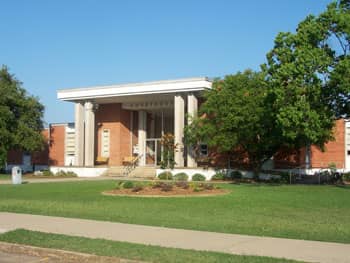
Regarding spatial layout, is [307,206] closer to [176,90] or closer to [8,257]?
[8,257]

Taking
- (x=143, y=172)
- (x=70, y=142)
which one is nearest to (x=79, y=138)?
(x=70, y=142)

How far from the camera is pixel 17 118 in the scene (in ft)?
154

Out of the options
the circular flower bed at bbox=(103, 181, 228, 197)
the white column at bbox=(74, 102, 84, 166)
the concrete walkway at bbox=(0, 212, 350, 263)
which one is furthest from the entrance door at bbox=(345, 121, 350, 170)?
the concrete walkway at bbox=(0, 212, 350, 263)

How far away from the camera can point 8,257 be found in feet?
32.5

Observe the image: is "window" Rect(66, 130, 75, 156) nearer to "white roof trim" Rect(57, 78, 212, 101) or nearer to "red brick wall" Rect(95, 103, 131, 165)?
"red brick wall" Rect(95, 103, 131, 165)

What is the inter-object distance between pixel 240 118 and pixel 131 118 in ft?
61.5

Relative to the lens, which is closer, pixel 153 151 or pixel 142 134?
pixel 142 134

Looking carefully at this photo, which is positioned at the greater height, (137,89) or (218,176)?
(137,89)

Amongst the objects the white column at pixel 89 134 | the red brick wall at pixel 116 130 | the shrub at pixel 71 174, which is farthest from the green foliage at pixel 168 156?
the shrub at pixel 71 174

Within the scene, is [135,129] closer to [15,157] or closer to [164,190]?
[15,157]

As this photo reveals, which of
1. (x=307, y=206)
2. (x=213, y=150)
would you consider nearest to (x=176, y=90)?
(x=213, y=150)

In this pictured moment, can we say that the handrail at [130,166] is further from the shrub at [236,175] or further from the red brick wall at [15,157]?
the red brick wall at [15,157]

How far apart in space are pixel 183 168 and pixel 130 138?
425 inches

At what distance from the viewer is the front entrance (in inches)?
1871
